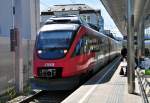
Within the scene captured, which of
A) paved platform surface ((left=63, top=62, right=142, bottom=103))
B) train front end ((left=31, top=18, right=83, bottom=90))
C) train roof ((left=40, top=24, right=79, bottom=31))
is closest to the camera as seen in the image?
paved platform surface ((left=63, top=62, right=142, bottom=103))

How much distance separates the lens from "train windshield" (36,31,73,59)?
1645 cm

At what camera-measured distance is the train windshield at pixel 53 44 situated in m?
16.5

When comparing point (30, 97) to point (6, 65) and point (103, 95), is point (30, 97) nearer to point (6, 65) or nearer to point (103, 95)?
point (6, 65)

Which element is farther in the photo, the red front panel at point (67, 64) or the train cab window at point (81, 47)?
the train cab window at point (81, 47)

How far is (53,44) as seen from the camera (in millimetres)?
16734

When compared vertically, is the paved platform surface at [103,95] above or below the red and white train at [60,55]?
below

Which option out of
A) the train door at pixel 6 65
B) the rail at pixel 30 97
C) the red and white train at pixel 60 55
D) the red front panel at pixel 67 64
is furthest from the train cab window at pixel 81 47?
the train door at pixel 6 65

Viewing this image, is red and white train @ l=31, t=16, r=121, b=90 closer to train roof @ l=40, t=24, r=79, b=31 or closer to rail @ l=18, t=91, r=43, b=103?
train roof @ l=40, t=24, r=79, b=31

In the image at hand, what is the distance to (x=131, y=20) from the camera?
516 inches

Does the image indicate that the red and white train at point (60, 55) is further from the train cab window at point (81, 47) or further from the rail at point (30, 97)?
the rail at point (30, 97)

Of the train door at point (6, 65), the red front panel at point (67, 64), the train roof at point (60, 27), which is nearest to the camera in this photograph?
the red front panel at point (67, 64)

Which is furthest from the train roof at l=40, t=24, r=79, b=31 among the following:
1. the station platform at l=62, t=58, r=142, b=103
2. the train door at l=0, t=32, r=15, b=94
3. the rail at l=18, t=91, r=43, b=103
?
the station platform at l=62, t=58, r=142, b=103

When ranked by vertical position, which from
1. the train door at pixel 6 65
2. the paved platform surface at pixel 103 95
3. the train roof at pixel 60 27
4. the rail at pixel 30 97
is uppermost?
the train roof at pixel 60 27

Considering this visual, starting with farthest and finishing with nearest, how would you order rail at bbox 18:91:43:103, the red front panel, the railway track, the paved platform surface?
the red front panel, the railway track, rail at bbox 18:91:43:103, the paved platform surface
